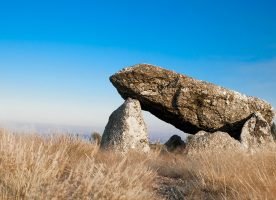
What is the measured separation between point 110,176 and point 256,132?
946 cm

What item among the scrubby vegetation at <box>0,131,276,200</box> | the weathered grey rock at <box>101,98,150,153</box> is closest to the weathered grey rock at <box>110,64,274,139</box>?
the weathered grey rock at <box>101,98,150,153</box>

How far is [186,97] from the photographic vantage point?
14203 millimetres

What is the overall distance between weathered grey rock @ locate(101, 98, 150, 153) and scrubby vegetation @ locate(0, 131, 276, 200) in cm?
162

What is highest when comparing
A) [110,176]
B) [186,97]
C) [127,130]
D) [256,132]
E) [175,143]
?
[186,97]

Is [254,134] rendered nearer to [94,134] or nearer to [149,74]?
[149,74]

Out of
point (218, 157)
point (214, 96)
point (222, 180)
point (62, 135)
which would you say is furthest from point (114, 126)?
point (222, 180)

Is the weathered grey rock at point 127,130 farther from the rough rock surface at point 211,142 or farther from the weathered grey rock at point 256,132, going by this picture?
the weathered grey rock at point 256,132

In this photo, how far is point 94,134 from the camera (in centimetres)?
2044

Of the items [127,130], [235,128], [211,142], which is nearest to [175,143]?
[235,128]

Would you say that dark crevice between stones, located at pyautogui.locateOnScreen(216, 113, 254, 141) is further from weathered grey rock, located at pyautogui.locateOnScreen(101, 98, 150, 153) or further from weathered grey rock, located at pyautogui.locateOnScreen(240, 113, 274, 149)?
weathered grey rock, located at pyautogui.locateOnScreen(101, 98, 150, 153)

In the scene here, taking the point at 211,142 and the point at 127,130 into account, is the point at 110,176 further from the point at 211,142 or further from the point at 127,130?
the point at 211,142

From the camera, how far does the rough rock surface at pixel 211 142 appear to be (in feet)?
43.4

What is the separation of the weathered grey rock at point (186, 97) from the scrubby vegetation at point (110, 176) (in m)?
3.11

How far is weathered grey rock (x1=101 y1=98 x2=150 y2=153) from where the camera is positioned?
43.4 feet
